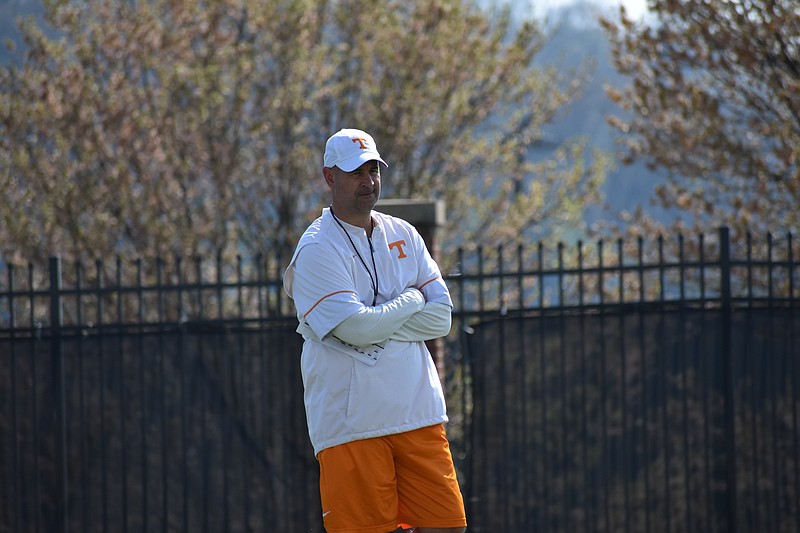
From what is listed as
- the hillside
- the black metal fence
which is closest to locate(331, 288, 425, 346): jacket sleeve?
the black metal fence

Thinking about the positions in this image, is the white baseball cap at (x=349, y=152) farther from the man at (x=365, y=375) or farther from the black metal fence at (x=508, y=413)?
the black metal fence at (x=508, y=413)

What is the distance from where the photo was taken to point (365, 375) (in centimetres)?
390

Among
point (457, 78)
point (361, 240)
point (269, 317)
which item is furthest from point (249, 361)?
point (457, 78)

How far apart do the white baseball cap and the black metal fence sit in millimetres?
2292

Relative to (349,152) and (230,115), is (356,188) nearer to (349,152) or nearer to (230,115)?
(349,152)

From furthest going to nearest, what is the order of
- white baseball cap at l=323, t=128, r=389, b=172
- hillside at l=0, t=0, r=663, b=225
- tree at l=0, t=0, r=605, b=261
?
hillside at l=0, t=0, r=663, b=225 → tree at l=0, t=0, r=605, b=261 → white baseball cap at l=323, t=128, r=389, b=172

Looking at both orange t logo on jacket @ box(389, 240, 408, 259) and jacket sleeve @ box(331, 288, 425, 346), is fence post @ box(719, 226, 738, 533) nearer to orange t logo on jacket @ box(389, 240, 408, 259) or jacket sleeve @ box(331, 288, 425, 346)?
orange t logo on jacket @ box(389, 240, 408, 259)

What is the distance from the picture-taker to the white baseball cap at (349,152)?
396 centimetres

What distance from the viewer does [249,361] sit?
6.58 m

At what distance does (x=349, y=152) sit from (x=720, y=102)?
6381 millimetres

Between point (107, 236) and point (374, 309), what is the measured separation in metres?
7.42

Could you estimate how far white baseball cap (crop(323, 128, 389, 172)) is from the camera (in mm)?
3965

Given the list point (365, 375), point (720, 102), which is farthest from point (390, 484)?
point (720, 102)

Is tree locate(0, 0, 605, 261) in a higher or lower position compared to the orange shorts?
higher
